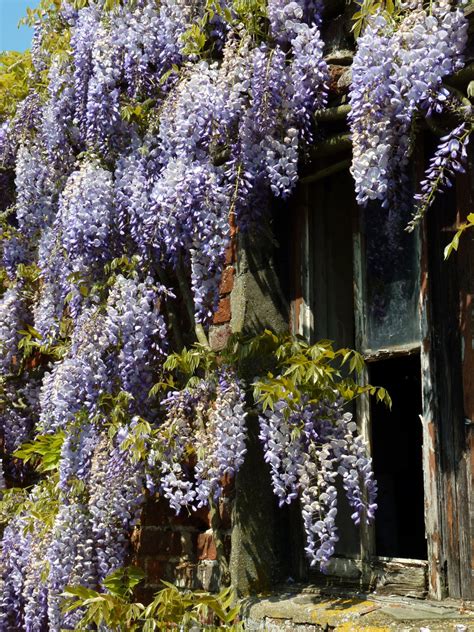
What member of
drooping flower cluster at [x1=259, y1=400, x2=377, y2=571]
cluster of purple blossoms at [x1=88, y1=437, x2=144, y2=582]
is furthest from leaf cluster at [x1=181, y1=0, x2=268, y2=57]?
cluster of purple blossoms at [x1=88, y1=437, x2=144, y2=582]

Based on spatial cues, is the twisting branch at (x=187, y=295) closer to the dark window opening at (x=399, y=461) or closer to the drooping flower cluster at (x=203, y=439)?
the drooping flower cluster at (x=203, y=439)

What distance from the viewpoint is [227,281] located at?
374cm

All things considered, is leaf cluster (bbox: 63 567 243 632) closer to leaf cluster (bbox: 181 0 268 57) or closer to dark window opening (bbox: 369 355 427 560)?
dark window opening (bbox: 369 355 427 560)

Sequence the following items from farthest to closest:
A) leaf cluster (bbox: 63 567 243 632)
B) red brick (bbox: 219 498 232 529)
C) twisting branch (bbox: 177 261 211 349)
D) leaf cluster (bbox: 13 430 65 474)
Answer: leaf cluster (bbox: 13 430 65 474)
twisting branch (bbox: 177 261 211 349)
red brick (bbox: 219 498 232 529)
leaf cluster (bbox: 63 567 243 632)

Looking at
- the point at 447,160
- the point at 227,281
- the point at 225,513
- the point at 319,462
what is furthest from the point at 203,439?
the point at 447,160

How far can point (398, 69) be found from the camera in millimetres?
2943

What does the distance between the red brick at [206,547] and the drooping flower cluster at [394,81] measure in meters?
1.43

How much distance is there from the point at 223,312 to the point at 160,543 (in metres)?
0.98

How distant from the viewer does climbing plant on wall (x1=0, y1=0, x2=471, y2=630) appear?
3.04 meters

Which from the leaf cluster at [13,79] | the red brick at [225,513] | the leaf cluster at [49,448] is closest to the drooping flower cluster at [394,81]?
the red brick at [225,513]

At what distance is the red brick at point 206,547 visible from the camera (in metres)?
3.54

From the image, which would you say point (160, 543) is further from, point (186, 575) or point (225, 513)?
point (225, 513)

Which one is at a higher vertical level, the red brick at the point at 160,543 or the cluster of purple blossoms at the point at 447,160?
the cluster of purple blossoms at the point at 447,160

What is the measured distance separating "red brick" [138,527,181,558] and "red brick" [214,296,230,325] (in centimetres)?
87
